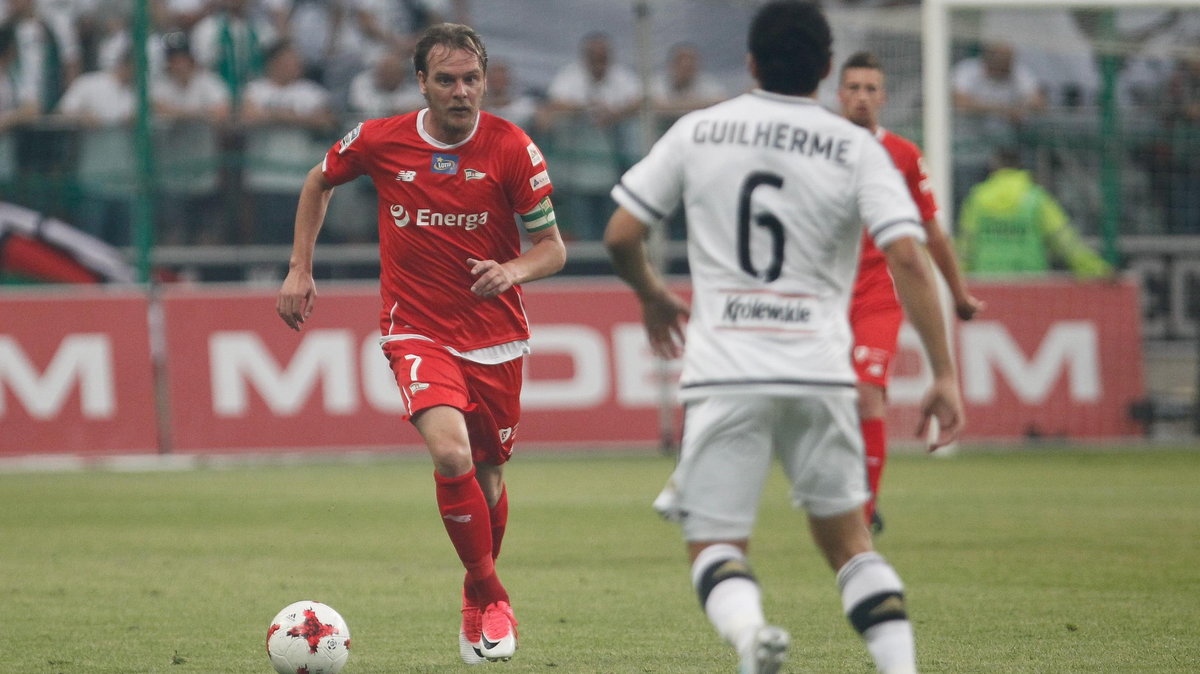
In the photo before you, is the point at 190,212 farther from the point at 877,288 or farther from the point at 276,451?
the point at 877,288

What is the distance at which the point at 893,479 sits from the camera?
43.1ft

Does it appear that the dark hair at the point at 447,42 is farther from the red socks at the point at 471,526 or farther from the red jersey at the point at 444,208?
the red socks at the point at 471,526

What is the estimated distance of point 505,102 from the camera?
56.4 ft

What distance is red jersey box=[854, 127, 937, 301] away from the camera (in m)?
8.17

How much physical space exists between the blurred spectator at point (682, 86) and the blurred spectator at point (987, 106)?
2.35 m

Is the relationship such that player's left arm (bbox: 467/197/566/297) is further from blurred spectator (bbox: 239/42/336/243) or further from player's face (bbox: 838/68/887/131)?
blurred spectator (bbox: 239/42/336/243)

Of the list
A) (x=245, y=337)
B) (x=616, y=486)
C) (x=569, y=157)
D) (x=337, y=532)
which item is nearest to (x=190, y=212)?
(x=245, y=337)

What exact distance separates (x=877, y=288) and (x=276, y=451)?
7.39 metres

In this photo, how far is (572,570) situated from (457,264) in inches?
103

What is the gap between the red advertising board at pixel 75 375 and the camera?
14.3 m

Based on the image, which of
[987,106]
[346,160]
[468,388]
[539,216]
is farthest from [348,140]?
[987,106]

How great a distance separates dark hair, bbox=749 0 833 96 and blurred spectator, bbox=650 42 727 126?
1249cm

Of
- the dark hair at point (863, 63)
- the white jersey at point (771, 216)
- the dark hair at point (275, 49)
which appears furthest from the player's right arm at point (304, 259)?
the dark hair at point (275, 49)

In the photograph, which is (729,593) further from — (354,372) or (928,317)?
(354,372)
